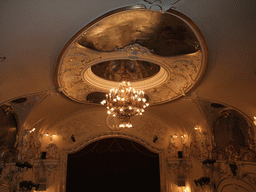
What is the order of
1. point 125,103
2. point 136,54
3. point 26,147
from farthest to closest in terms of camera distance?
point 26,147 < point 125,103 < point 136,54

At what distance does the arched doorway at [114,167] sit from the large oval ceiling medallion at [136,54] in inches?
179

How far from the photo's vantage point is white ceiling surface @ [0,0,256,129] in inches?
151

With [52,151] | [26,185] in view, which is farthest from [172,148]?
[26,185]

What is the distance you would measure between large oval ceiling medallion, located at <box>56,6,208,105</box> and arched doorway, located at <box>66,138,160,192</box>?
4.55 metres

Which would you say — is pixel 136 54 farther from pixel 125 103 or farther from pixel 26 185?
pixel 26 185

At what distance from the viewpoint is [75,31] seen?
462 cm

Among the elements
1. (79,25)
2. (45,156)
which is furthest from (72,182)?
(79,25)

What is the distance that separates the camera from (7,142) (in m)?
8.39

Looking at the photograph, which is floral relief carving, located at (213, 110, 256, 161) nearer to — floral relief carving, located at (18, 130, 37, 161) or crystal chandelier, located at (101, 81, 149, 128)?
crystal chandelier, located at (101, 81, 149, 128)

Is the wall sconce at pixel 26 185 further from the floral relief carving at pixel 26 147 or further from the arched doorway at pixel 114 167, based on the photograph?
the arched doorway at pixel 114 167

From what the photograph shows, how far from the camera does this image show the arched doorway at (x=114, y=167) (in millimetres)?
12781

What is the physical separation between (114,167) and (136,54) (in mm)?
9499

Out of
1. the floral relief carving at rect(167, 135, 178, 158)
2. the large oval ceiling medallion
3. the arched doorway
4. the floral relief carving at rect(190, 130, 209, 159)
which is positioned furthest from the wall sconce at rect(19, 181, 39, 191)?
the floral relief carving at rect(190, 130, 209, 159)

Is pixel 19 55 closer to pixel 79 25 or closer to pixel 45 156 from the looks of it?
pixel 79 25
